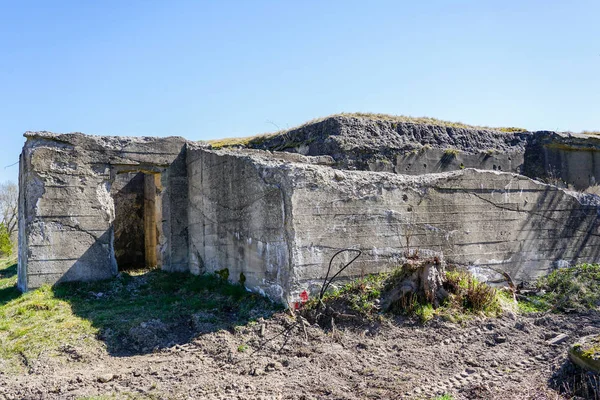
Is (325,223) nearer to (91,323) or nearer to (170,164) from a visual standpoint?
(91,323)

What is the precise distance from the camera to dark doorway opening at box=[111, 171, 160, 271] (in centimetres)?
1184

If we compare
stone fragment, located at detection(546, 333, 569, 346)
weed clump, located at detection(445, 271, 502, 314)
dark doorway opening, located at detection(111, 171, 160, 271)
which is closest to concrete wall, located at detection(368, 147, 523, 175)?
weed clump, located at detection(445, 271, 502, 314)

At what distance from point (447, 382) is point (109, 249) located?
6175mm

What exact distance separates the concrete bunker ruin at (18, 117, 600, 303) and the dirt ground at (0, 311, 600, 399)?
3.09 feet

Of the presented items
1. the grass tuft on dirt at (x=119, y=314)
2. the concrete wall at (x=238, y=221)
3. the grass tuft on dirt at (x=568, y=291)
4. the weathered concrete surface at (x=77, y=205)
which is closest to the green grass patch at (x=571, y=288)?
the grass tuft on dirt at (x=568, y=291)

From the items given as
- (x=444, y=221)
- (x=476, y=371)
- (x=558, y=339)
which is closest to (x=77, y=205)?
(x=444, y=221)

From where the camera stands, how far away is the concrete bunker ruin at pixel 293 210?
21.0ft

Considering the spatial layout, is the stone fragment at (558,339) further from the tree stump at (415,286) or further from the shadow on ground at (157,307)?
the shadow on ground at (157,307)

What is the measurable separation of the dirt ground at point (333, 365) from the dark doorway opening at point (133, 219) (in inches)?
246

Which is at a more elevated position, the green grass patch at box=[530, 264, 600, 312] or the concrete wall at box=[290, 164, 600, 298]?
the concrete wall at box=[290, 164, 600, 298]

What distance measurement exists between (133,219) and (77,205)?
369 centimetres

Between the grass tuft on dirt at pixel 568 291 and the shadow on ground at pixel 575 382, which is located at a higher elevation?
the grass tuft on dirt at pixel 568 291

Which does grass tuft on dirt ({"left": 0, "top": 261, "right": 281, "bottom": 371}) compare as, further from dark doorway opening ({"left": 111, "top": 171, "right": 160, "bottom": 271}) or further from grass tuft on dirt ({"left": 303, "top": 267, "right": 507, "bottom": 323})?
dark doorway opening ({"left": 111, "top": 171, "right": 160, "bottom": 271})

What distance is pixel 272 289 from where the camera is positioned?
6441 millimetres
